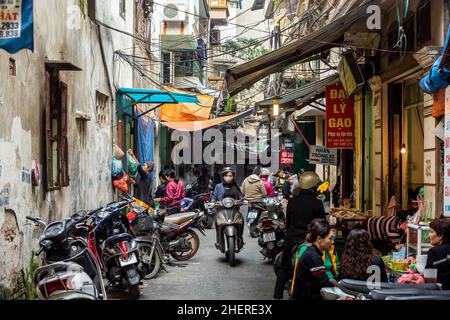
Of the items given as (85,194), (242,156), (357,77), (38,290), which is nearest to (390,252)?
(357,77)

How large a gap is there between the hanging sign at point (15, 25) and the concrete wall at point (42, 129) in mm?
988

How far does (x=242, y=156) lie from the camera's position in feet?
111

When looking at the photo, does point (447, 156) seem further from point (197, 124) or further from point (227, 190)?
point (197, 124)

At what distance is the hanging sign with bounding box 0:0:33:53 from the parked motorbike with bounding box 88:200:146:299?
111 inches

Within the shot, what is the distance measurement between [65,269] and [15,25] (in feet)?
7.84

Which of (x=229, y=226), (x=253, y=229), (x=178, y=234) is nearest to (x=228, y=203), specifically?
(x=229, y=226)

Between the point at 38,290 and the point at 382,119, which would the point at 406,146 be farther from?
the point at 38,290

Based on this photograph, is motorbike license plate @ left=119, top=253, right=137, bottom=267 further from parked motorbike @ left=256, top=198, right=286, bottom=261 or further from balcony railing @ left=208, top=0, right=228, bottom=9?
balcony railing @ left=208, top=0, right=228, bottom=9

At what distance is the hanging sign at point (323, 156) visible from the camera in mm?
13836

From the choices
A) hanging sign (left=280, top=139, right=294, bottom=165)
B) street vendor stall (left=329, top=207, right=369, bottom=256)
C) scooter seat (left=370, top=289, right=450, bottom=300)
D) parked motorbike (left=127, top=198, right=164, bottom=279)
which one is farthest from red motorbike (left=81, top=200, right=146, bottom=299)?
hanging sign (left=280, top=139, right=294, bottom=165)

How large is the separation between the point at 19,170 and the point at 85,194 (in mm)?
3582

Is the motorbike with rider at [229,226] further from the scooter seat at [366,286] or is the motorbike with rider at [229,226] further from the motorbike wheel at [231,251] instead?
the scooter seat at [366,286]

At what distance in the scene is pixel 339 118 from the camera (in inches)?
493

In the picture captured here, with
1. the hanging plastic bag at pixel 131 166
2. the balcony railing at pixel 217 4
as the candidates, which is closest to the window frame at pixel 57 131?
the hanging plastic bag at pixel 131 166
